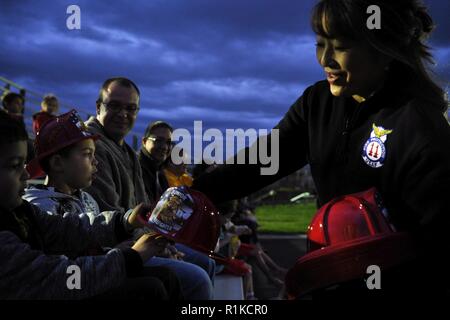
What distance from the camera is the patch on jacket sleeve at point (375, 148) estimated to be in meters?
1.53

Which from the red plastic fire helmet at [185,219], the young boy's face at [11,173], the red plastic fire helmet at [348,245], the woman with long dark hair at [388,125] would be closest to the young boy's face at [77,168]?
the young boy's face at [11,173]

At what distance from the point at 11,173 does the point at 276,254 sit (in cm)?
808

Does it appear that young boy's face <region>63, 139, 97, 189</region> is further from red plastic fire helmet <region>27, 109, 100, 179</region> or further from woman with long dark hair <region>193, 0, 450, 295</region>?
woman with long dark hair <region>193, 0, 450, 295</region>

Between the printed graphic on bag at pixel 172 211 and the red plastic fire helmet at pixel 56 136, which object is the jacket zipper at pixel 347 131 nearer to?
the printed graphic on bag at pixel 172 211

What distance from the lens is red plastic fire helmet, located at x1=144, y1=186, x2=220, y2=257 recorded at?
1.76 metres

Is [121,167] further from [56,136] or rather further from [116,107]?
[56,136]

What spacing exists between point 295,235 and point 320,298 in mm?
11674

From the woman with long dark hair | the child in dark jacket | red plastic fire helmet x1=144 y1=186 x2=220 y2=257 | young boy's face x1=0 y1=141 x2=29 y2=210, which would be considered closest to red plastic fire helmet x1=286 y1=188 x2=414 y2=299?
the woman with long dark hair

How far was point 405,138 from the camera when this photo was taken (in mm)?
1479

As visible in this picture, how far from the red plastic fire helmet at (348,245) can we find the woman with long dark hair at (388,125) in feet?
0.15

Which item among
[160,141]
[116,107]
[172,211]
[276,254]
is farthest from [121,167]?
[276,254]
